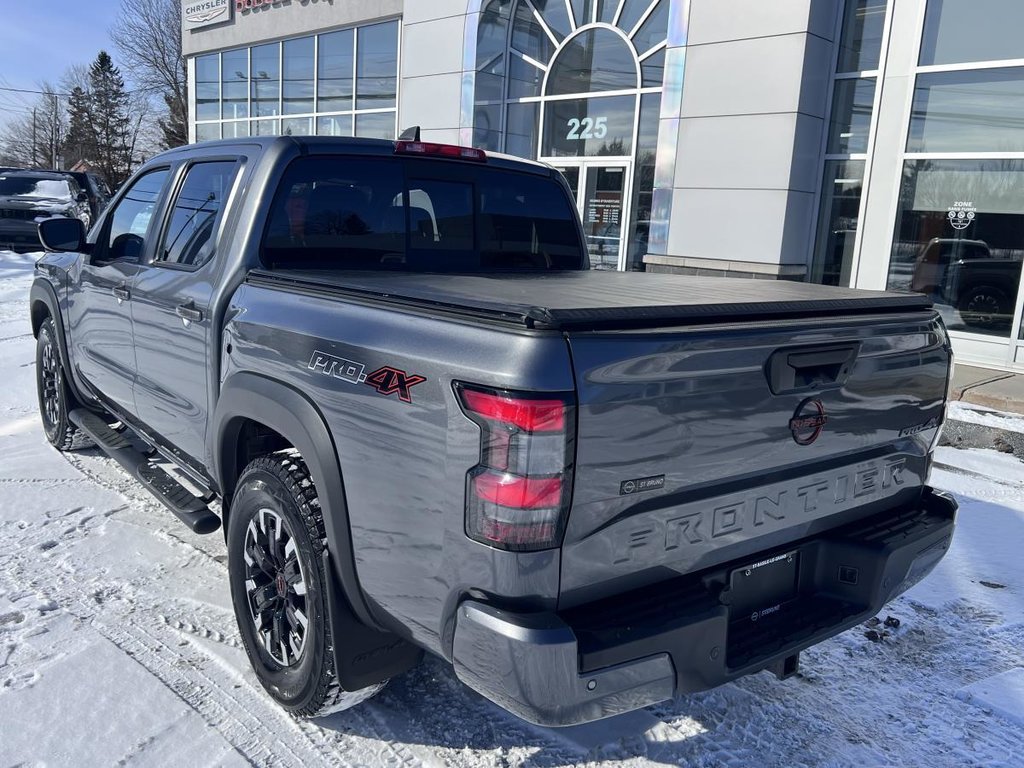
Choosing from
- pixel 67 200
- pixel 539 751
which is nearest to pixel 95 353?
pixel 539 751

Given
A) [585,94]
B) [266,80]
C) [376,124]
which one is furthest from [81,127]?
[585,94]

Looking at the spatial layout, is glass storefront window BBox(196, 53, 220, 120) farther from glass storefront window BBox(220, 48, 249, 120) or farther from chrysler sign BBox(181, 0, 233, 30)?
chrysler sign BBox(181, 0, 233, 30)

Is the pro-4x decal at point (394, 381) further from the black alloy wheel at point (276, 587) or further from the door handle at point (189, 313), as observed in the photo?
the door handle at point (189, 313)

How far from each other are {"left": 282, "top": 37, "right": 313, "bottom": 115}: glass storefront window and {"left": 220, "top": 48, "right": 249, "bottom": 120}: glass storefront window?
1.90m

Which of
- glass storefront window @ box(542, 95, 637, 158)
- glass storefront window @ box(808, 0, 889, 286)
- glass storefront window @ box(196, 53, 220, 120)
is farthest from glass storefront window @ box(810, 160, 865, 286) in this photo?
glass storefront window @ box(196, 53, 220, 120)

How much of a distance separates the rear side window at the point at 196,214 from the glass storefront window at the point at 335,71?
1419cm

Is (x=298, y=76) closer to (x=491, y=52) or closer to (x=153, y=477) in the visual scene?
(x=491, y=52)

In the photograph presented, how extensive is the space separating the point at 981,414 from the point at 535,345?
6.87 metres

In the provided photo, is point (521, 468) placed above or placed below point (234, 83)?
below

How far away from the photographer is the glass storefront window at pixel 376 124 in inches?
641

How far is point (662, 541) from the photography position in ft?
7.07

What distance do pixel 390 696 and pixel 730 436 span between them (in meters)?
1.65

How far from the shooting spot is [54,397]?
18.4ft

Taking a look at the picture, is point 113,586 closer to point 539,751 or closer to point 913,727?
point 539,751
